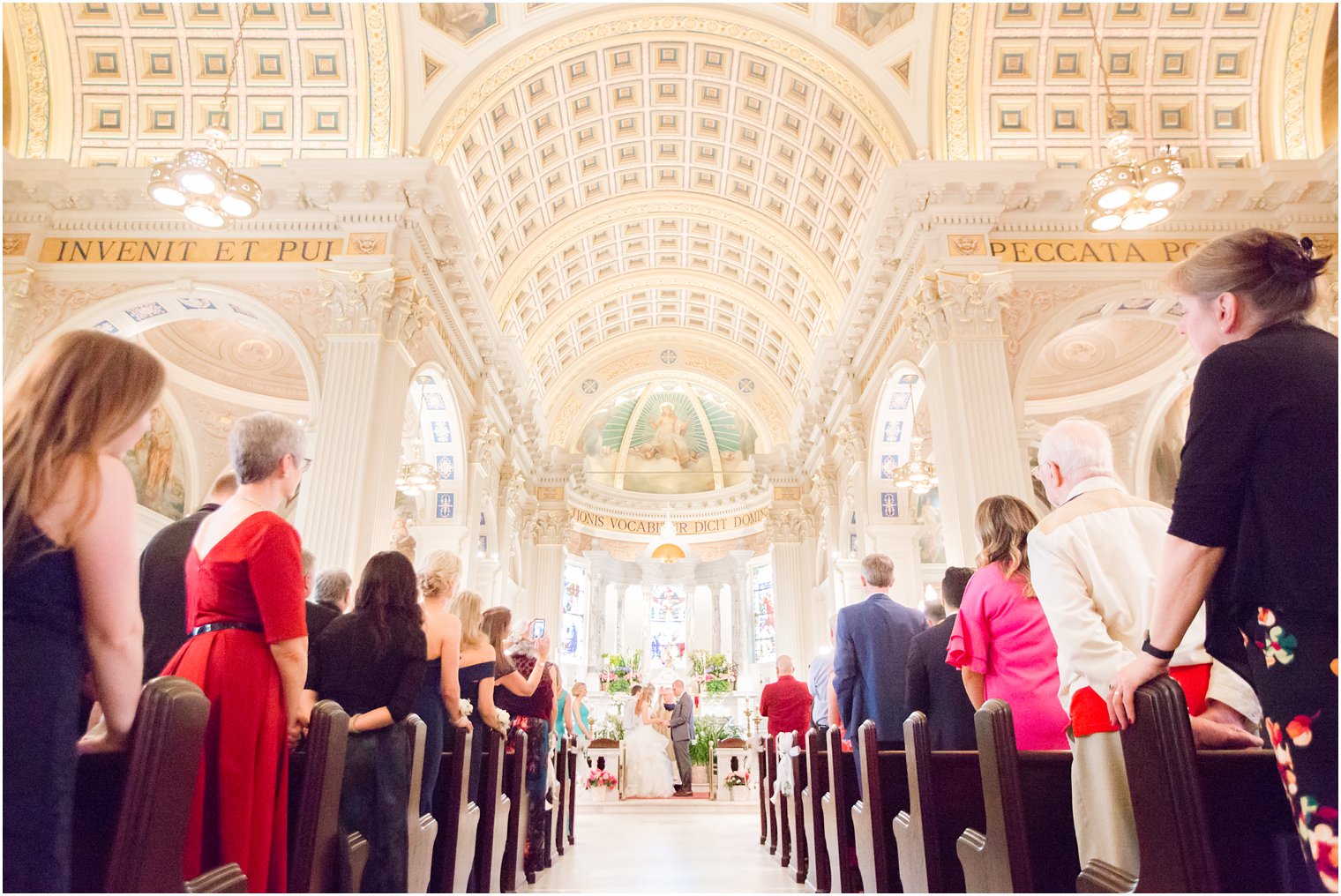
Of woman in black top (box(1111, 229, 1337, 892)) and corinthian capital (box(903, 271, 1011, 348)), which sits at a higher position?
corinthian capital (box(903, 271, 1011, 348))

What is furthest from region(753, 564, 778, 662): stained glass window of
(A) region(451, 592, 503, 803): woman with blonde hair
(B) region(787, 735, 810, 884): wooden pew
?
(A) region(451, 592, 503, 803): woman with blonde hair

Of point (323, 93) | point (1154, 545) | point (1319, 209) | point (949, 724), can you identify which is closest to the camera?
point (1154, 545)

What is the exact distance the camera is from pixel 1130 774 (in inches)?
60.1

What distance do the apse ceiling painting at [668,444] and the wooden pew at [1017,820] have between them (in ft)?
70.6

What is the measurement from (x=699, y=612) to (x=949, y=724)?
21295mm

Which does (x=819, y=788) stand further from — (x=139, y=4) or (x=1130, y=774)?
(x=139, y=4)

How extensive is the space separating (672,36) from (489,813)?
11726 millimetres

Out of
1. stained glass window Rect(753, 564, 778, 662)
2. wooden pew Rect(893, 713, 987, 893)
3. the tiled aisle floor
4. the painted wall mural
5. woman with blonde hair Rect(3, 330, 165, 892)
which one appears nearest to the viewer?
woman with blonde hair Rect(3, 330, 165, 892)

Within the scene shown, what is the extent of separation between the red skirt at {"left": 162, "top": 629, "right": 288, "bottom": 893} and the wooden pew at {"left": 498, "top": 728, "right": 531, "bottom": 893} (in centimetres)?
236

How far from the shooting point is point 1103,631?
1935 mm

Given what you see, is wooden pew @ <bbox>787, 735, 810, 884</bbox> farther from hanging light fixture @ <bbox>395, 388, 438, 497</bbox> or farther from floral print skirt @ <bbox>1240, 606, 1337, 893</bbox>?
hanging light fixture @ <bbox>395, 388, 438, 497</bbox>

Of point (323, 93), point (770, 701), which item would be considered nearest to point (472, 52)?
point (323, 93)

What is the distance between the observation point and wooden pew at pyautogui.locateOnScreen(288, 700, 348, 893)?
201 cm

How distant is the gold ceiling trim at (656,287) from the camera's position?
1783 cm
